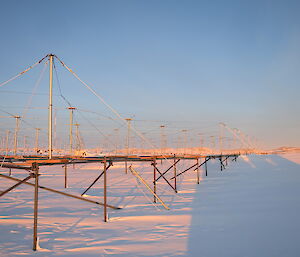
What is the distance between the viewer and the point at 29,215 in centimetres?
1277

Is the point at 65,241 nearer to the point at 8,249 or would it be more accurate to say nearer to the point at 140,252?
the point at 8,249

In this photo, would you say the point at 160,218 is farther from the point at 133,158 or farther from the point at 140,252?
the point at 133,158

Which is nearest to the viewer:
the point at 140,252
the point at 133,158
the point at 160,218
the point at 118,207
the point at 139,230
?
the point at 140,252

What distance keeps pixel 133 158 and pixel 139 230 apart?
6608 millimetres

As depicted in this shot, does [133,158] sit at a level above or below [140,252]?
above

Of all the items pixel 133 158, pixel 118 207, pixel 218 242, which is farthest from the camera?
pixel 133 158

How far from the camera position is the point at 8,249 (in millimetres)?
8508

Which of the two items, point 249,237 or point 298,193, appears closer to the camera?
point 249,237

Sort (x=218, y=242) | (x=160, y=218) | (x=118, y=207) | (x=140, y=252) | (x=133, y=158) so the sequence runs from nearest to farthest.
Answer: (x=140, y=252)
(x=218, y=242)
(x=160, y=218)
(x=118, y=207)
(x=133, y=158)

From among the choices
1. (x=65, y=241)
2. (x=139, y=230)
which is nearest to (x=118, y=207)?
(x=139, y=230)

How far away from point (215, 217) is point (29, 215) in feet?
31.8

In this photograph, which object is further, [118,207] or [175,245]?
[118,207]

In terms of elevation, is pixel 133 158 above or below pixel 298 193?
above

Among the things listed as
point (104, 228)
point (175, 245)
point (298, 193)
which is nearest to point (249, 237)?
point (175, 245)
